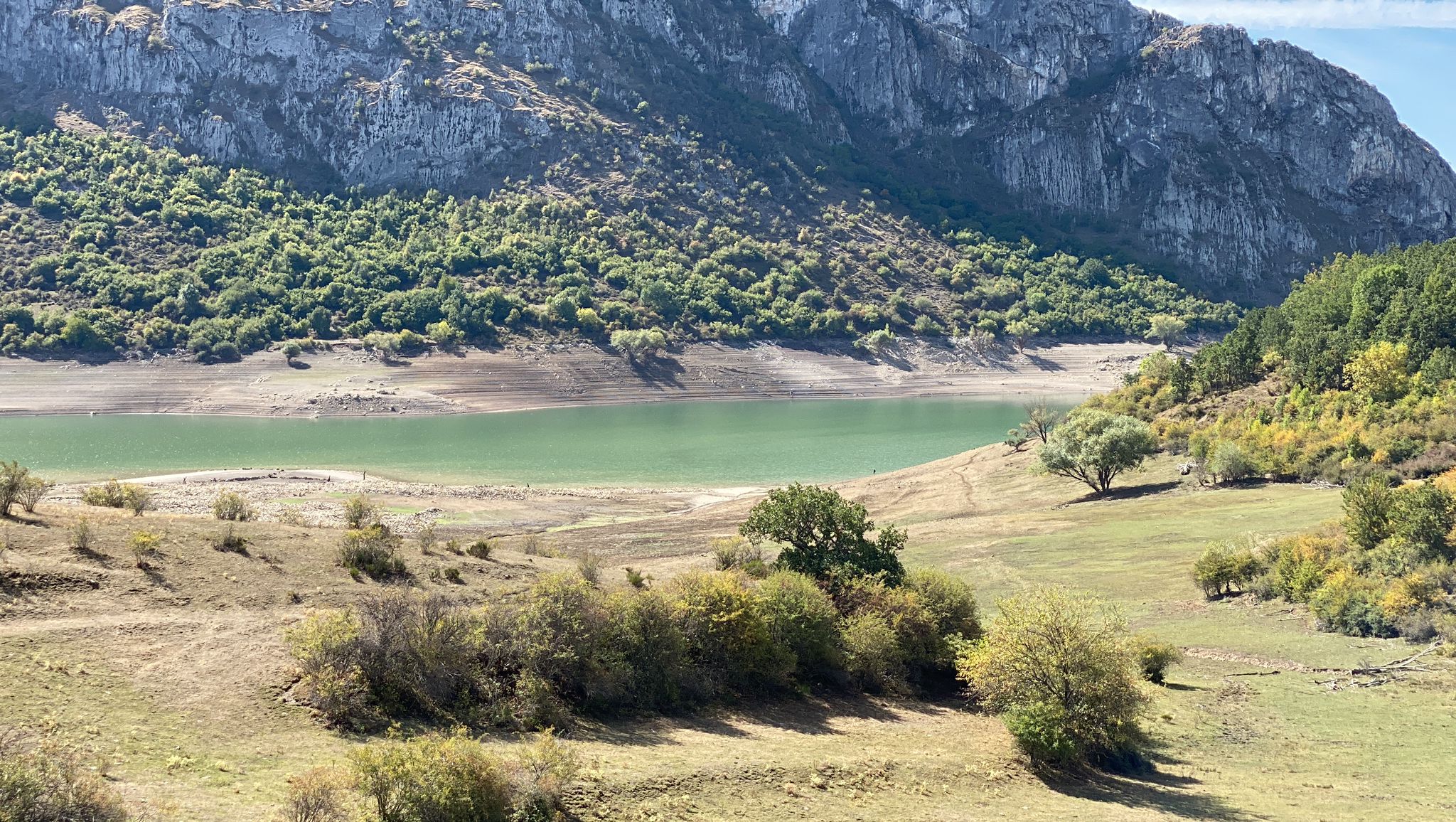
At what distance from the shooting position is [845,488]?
251 ft

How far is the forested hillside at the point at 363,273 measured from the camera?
146125mm

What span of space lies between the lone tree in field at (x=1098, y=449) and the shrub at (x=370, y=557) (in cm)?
4711

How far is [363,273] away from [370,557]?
143487mm

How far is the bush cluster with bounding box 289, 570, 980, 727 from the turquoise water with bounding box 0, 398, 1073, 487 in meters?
46.3

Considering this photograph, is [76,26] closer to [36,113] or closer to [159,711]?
[36,113]

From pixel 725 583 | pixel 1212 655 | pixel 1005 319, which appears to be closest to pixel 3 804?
pixel 725 583

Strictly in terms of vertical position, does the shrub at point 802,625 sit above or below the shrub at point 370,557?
below

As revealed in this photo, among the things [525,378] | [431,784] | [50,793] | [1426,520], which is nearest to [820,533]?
[431,784]

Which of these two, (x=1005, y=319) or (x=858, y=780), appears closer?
(x=858, y=780)

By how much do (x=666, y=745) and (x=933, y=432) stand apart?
91.2m

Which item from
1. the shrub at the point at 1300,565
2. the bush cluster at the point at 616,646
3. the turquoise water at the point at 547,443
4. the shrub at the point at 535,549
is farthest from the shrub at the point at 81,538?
the turquoise water at the point at 547,443

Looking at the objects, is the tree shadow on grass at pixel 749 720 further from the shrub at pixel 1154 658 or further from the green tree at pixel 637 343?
the green tree at pixel 637 343

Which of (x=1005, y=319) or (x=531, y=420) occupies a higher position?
(x=1005, y=319)

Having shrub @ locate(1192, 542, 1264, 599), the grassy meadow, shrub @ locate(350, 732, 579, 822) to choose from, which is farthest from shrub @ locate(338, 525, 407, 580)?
shrub @ locate(1192, 542, 1264, 599)
